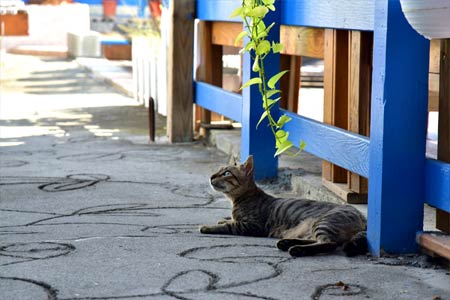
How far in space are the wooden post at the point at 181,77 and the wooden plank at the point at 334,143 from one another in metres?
2.86

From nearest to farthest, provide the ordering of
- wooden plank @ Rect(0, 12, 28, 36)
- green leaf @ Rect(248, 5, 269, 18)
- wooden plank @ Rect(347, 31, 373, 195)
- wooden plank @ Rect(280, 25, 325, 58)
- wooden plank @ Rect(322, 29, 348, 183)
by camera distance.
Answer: green leaf @ Rect(248, 5, 269, 18)
wooden plank @ Rect(347, 31, 373, 195)
wooden plank @ Rect(322, 29, 348, 183)
wooden plank @ Rect(280, 25, 325, 58)
wooden plank @ Rect(0, 12, 28, 36)

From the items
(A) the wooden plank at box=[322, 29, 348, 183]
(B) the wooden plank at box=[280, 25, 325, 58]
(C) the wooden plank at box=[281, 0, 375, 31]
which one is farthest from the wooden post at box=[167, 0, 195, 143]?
(A) the wooden plank at box=[322, 29, 348, 183]

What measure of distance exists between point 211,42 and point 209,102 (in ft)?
2.57

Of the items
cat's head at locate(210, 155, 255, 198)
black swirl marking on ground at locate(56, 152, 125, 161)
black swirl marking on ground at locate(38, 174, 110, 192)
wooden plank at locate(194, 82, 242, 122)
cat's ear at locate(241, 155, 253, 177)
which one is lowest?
black swirl marking on ground at locate(56, 152, 125, 161)

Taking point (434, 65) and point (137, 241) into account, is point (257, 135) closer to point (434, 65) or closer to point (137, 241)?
point (434, 65)

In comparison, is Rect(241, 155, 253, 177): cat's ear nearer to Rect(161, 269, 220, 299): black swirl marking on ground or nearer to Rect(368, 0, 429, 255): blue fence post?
Rect(368, 0, 429, 255): blue fence post

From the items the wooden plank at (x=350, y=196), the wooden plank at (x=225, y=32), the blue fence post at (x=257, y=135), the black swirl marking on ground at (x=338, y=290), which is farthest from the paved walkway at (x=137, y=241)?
the wooden plank at (x=225, y=32)

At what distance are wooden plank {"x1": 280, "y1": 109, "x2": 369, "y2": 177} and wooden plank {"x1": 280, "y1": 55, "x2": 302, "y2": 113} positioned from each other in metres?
1.56

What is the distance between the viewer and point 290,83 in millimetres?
7633

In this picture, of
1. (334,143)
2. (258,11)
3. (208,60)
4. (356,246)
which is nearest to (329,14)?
(334,143)

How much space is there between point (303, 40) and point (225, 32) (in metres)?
2.02

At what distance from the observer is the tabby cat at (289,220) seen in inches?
167

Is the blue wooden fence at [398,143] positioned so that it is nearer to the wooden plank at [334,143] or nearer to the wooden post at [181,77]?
the wooden plank at [334,143]

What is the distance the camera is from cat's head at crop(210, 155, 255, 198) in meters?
5.00
